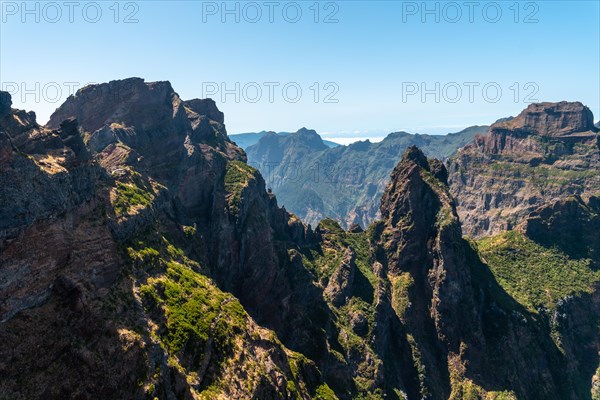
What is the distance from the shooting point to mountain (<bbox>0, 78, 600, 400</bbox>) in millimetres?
56844

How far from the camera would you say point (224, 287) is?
130 meters

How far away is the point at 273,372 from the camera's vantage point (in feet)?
266

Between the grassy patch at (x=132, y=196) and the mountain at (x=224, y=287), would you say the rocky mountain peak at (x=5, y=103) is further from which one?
the grassy patch at (x=132, y=196)

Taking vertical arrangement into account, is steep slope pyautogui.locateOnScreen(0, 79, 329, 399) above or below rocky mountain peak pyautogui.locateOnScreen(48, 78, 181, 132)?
below

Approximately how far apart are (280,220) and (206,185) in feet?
127

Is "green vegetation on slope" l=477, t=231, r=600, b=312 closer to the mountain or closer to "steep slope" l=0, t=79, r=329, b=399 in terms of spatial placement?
the mountain

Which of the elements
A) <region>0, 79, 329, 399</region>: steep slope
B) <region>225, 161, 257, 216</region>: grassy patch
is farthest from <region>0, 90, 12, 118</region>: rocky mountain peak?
<region>225, 161, 257, 216</region>: grassy patch

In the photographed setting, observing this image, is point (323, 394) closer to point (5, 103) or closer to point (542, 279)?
point (5, 103)

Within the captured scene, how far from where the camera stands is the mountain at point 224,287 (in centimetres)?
5684

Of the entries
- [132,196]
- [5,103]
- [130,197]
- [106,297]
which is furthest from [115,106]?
[106,297]

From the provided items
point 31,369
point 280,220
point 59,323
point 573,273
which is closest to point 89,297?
point 59,323

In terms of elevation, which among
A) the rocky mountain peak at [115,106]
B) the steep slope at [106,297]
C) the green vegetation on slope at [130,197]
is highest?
the rocky mountain peak at [115,106]

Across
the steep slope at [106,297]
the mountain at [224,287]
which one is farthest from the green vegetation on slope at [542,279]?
the steep slope at [106,297]

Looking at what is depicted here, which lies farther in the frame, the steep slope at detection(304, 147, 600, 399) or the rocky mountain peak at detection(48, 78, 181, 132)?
the rocky mountain peak at detection(48, 78, 181, 132)
